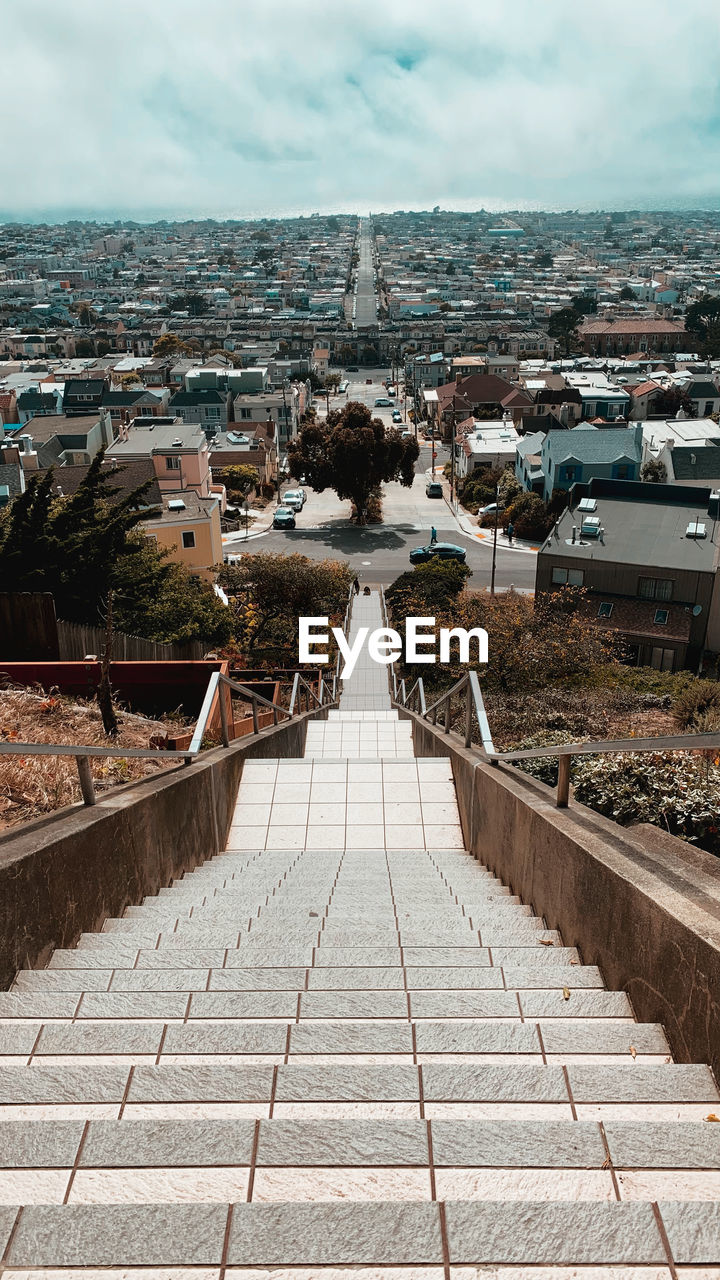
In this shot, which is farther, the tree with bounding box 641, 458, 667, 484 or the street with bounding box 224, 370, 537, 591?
the tree with bounding box 641, 458, 667, 484

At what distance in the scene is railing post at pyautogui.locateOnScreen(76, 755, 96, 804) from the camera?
4703 mm

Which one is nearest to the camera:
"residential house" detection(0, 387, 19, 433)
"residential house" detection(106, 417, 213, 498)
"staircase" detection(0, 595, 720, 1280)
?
"staircase" detection(0, 595, 720, 1280)

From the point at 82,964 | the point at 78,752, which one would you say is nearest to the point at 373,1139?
the point at 82,964

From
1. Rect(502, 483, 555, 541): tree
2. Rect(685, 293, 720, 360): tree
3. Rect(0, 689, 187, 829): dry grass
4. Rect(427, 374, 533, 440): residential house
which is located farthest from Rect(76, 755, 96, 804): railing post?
Rect(685, 293, 720, 360): tree

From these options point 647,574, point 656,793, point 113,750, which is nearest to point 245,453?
point 647,574

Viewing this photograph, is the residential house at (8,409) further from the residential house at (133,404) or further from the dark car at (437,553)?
the dark car at (437,553)

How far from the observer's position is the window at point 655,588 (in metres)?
30.4

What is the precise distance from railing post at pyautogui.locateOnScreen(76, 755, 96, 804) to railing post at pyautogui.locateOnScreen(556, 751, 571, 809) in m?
2.56

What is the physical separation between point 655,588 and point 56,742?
86.2 ft

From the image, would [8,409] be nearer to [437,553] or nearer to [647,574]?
[437,553]

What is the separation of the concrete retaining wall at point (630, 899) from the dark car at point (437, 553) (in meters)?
36.6

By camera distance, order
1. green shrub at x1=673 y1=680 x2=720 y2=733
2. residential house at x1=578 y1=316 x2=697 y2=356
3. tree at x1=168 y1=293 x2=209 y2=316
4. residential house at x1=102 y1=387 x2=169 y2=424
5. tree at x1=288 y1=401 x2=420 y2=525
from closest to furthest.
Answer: green shrub at x1=673 y1=680 x2=720 y2=733 → tree at x1=288 y1=401 x2=420 y2=525 → residential house at x1=102 y1=387 x2=169 y2=424 → residential house at x1=578 y1=316 x2=697 y2=356 → tree at x1=168 y1=293 x2=209 y2=316

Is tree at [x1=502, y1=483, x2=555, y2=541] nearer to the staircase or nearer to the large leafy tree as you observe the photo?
the large leafy tree

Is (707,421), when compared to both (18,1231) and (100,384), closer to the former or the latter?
(100,384)
